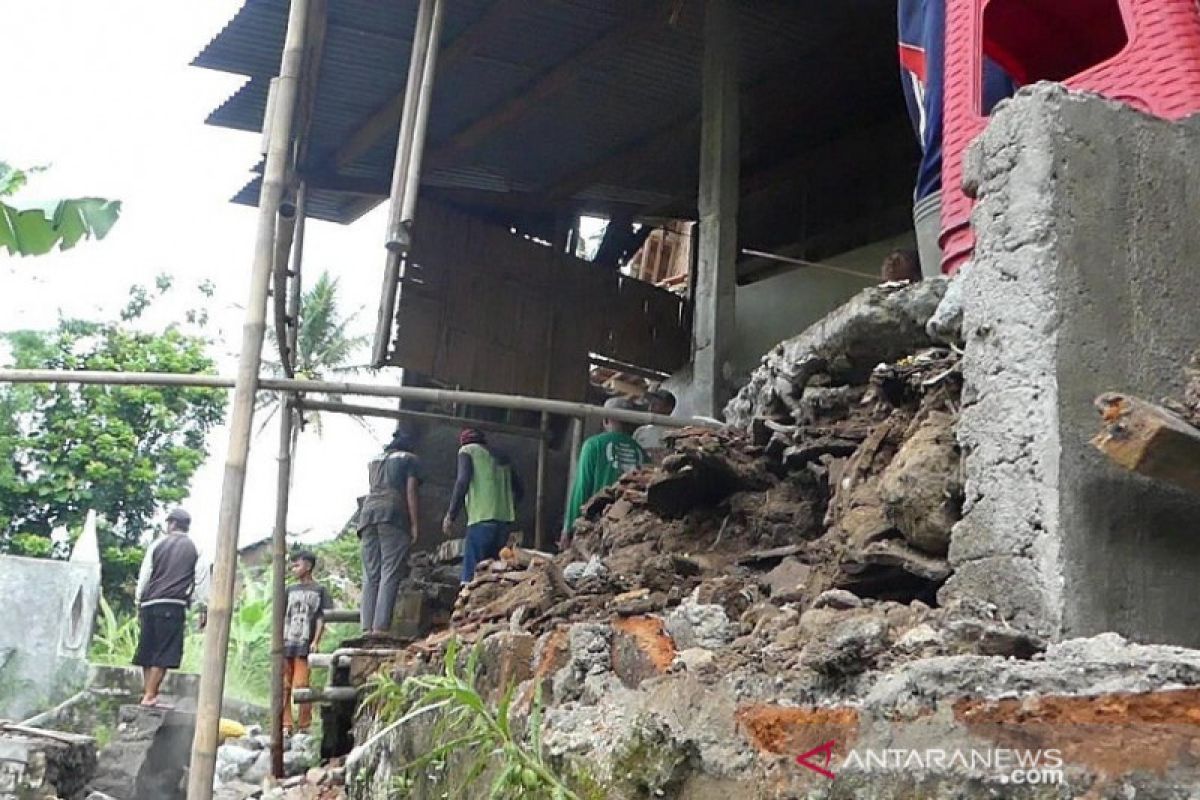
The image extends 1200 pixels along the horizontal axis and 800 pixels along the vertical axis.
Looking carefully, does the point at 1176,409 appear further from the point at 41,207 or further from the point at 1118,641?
the point at 41,207

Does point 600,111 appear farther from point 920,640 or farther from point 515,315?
point 920,640

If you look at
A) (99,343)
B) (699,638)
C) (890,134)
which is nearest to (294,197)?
(890,134)

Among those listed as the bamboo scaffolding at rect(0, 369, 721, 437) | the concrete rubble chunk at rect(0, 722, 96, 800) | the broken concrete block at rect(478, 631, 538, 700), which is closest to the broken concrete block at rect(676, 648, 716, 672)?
the broken concrete block at rect(478, 631, 538, 700)

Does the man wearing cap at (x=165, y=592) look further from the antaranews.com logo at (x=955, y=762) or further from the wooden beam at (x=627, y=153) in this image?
the antaranews.com logo at (x=955, y=762)

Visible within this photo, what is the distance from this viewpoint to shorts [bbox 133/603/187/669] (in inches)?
349

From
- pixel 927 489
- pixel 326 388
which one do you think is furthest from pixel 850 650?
pixel 326 388

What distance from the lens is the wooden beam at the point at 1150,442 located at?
7.24ft

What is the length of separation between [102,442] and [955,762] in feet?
61.6

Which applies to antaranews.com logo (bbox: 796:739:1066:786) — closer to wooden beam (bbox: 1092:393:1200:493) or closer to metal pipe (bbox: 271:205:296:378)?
wooden beam (bbox: 1092:393:1200:493)

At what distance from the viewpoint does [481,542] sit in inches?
279

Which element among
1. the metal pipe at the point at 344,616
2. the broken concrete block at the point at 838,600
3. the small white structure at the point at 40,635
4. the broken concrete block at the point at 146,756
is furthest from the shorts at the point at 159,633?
the broken concrete block at the point at 838,600

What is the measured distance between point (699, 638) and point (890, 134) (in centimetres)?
642

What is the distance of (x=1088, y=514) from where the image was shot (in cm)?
238

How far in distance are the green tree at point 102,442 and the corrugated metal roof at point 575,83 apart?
10914mm
